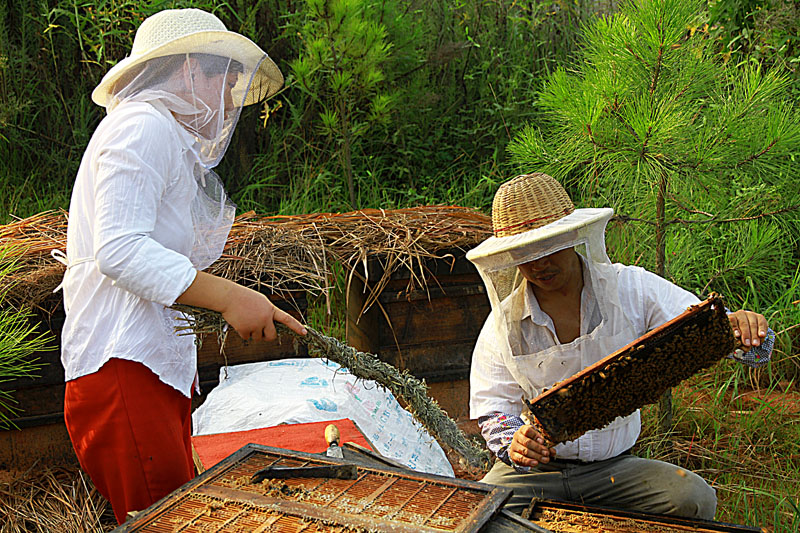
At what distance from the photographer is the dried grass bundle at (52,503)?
331 centimetres

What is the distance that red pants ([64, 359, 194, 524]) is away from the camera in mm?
2127

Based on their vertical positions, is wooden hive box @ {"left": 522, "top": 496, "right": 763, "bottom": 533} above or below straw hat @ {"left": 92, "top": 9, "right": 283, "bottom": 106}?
below

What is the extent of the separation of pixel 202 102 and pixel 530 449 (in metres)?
1.57

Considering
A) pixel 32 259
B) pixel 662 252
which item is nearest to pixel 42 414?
pixel 32 259

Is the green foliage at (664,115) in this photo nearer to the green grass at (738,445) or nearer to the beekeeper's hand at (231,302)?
the green grass at (738,445)

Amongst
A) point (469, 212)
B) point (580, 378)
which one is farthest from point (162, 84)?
point (469, 212)

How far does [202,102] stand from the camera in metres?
2.34

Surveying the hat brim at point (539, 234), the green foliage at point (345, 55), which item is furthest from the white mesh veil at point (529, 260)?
the green foliage at point (345, 55)

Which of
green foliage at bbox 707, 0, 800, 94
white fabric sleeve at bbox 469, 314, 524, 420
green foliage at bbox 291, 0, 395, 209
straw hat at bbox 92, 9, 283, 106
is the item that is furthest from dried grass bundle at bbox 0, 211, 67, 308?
green foliage at bbox 707, 0, 800, 94

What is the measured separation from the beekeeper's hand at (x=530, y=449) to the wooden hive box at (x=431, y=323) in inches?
76.5

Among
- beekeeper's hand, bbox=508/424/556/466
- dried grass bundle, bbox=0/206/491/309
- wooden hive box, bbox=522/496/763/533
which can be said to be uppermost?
dried grass bundle, bbox=0/206/491/309

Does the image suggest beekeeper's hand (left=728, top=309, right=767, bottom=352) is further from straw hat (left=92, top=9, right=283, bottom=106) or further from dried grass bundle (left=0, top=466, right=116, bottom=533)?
dried grass bundle (left=0, top=466, right=116, bottom=533)

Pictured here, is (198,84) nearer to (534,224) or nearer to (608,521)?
(534,224)

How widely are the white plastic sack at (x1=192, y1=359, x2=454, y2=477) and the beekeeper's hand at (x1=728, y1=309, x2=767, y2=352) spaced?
159cm
